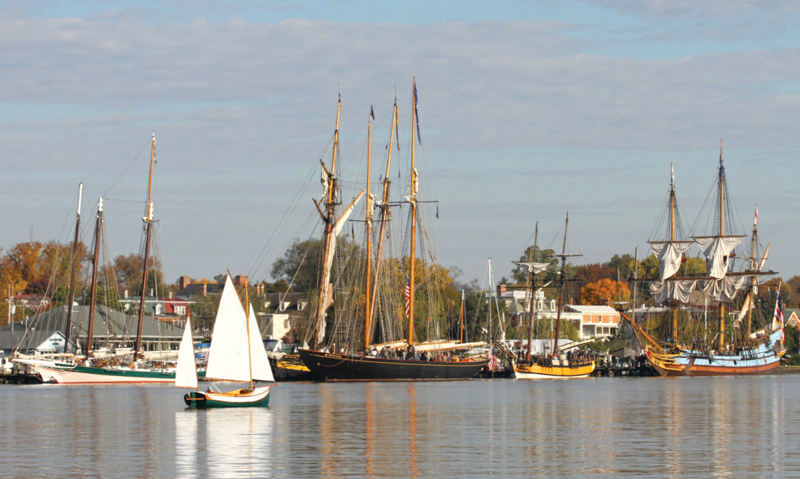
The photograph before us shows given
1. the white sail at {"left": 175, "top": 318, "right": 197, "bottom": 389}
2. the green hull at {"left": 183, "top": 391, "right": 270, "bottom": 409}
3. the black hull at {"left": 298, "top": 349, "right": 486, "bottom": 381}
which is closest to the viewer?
the green hull at {"left": 183, "top": 391, "right": 270, "bottom": 409}

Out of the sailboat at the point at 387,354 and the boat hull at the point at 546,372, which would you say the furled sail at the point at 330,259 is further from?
the boat hull at the point at 546,372

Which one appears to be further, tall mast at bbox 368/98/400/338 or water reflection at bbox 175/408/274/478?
tall mast at bbox 368/98/400/338

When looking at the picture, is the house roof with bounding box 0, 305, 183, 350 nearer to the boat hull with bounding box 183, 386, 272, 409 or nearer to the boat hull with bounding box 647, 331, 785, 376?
the boat hull with bounding box 647, 331, 785, 376

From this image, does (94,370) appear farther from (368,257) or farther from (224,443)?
(224,443)

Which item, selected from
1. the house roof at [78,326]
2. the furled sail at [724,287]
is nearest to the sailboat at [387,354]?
the house roof at [78,326]

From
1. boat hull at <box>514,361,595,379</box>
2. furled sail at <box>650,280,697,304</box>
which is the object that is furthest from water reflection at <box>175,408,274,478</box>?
furled sail at <box>650,280,697,304</box>

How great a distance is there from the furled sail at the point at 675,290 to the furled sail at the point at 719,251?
125 inches

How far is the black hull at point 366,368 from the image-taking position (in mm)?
107750

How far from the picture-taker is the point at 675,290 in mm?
157500

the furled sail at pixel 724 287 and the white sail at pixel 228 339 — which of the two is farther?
the furled sail at pixel 724 287

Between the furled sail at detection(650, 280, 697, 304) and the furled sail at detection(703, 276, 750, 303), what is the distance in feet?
6.83

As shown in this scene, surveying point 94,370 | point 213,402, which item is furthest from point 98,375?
point 213,402

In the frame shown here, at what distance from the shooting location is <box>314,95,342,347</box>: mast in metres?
108

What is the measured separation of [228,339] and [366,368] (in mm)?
49600
